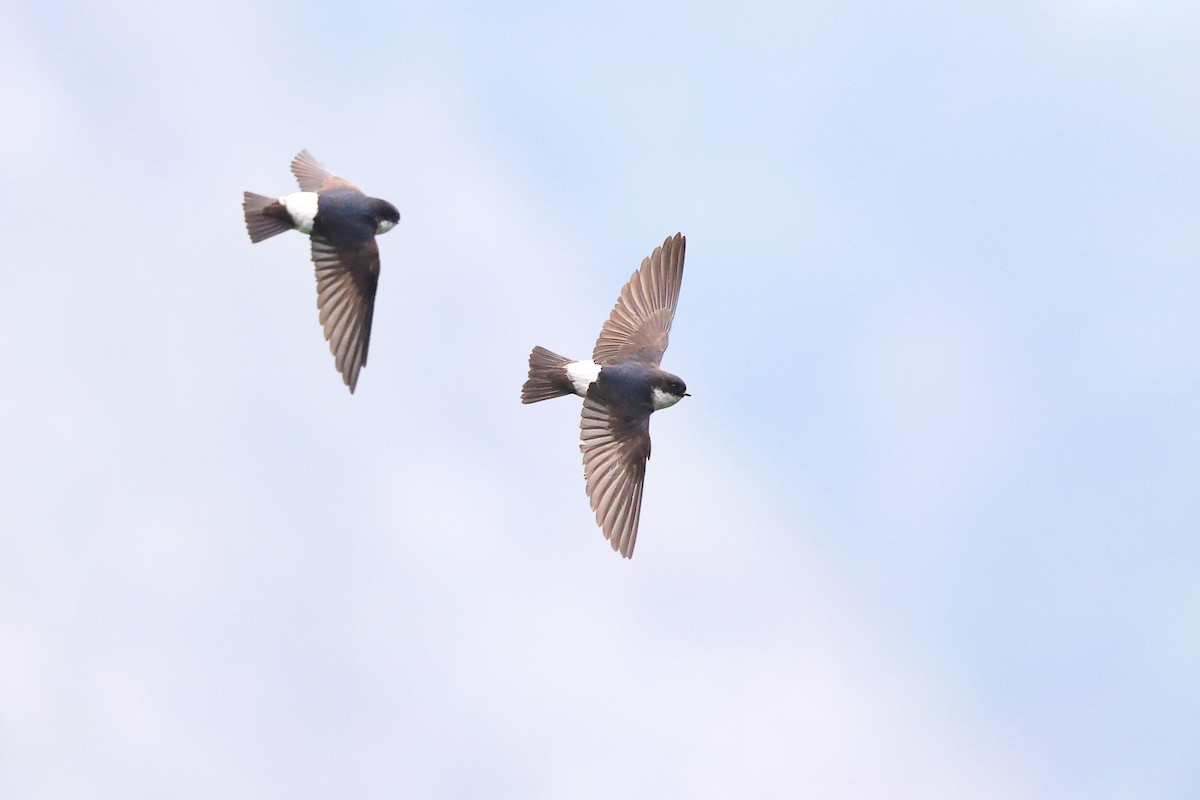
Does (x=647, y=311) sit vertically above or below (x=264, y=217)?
above

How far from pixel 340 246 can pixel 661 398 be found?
200cm

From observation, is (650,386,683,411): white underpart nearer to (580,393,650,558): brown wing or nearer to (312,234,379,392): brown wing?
(580,393,650,558): brown wing

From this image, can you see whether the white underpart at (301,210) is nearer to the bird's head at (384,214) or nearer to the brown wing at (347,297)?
the brown wing at (347,297)

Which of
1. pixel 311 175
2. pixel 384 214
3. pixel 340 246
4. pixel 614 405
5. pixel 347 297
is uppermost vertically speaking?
Answer: pixel 311 175

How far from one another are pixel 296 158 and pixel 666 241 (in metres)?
2.25

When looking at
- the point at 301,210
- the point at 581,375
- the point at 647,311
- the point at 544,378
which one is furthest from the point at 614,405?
the point at 301,210

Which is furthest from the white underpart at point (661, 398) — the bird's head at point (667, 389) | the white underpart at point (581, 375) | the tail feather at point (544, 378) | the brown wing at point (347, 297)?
the brown wing at point (347, 297)

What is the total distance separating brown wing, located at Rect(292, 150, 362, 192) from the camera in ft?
34.3

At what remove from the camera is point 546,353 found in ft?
34.3

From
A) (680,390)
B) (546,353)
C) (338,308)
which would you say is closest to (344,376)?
(338,308)

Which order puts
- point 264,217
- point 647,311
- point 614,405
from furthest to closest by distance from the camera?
point 647,311
point 614,405
point 264,217

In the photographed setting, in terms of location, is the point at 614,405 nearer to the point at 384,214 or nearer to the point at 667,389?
the point at 667,389

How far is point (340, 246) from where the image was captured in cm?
1010

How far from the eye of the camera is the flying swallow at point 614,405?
10.4m
